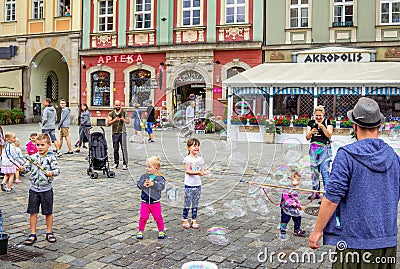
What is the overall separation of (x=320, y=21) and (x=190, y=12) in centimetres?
626

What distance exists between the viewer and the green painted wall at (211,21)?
21.6 metres

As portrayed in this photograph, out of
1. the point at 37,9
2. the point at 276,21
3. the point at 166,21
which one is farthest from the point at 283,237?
the point at 37,9

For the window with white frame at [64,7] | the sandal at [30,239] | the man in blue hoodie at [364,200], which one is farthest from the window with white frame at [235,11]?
the man in blue hoodie at [364,200]

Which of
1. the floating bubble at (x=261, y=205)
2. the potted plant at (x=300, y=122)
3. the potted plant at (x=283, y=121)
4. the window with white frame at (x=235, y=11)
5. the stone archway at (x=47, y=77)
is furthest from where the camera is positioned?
the stone archway at (x=47, y=77)

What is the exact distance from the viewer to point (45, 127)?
476 inches

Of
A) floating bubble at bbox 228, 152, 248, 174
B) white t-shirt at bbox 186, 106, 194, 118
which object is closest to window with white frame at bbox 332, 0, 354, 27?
white t-shirt at bbox 186, 106, 194, 118

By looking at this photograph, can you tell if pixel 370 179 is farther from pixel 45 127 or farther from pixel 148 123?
pixel 45 127

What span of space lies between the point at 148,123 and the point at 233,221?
5.62 ft

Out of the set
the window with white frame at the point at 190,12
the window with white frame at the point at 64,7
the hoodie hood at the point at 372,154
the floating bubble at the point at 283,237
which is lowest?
the floating bubble at the point at 283,237

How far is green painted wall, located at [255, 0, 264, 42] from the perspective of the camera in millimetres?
20938

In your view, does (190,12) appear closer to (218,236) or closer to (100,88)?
(100,88)

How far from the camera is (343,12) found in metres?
19.9

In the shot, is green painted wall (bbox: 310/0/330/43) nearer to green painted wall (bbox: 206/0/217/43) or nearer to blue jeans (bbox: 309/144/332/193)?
green painted wall (bbox: 206/0/217/43)

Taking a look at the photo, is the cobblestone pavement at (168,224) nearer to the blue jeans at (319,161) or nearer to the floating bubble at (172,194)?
the floating bubble at (172,194)
